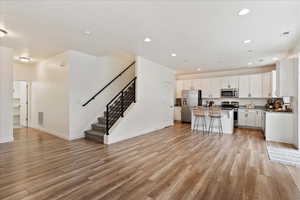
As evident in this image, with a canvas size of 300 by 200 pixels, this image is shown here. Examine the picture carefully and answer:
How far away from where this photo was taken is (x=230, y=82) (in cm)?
747

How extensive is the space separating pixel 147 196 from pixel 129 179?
1.68ft

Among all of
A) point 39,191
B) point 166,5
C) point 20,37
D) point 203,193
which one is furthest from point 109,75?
point 203,193

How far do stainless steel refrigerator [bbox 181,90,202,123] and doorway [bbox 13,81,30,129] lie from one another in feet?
24.9

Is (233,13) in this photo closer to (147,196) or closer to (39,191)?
(147,196)

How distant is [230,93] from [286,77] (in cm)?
312

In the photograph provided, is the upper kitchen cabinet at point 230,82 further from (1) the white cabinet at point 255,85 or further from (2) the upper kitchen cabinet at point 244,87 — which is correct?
(1) the white cabinet at point 255,85

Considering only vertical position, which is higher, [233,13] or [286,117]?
[233,13]

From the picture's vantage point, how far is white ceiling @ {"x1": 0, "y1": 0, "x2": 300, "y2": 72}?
7.91 ft

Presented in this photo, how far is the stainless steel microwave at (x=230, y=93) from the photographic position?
24.0 ft

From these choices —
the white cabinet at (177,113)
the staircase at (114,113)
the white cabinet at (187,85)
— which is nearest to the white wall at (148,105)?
the staircase at (114,113)

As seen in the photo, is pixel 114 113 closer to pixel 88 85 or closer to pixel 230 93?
pixel 88 85

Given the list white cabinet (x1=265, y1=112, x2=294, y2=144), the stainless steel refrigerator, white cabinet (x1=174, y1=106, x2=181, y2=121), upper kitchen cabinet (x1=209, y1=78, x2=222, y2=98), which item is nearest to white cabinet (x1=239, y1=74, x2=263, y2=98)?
upper kitchen cabinet (x1=209, y1=78, x2=222, y2=98)

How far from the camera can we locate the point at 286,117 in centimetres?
459

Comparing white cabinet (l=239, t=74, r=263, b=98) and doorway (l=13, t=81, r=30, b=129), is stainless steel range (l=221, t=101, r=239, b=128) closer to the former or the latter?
white cabinet (l=239, t=74, r=263, b=98)
